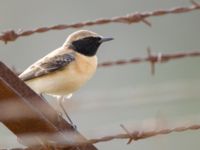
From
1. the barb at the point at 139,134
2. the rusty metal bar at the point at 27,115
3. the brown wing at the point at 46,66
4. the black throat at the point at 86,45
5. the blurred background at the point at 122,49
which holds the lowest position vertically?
the blurred background at the point at 122,49

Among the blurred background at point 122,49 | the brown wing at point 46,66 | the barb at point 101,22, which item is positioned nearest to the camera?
the barb at point 101,22

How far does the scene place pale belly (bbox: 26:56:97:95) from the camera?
630 cm

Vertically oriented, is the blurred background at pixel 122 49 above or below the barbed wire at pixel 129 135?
below

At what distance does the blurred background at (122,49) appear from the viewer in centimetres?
1139

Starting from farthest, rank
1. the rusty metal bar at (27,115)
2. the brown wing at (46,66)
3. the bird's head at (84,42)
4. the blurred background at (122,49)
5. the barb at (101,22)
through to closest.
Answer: the blurred background at (122,49), the bird's head at (84,42), the brown wing at (46,66), the barb at (101,22), the rusty metal bar at (27,115)

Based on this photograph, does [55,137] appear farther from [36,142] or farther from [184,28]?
[184,28]

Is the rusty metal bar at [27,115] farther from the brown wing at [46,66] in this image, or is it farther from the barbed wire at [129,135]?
the brown wing at [46,66]

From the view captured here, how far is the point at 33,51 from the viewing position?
547 inches

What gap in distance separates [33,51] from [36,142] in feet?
30.1

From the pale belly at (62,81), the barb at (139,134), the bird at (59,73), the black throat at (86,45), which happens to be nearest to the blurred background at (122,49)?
the black throat at (86,45)

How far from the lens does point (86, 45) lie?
22.5 feet

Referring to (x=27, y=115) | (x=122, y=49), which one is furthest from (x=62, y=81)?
(x=122, y=49)

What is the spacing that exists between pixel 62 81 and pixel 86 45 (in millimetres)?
598

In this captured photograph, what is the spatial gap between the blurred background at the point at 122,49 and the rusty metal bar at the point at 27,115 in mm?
5505
